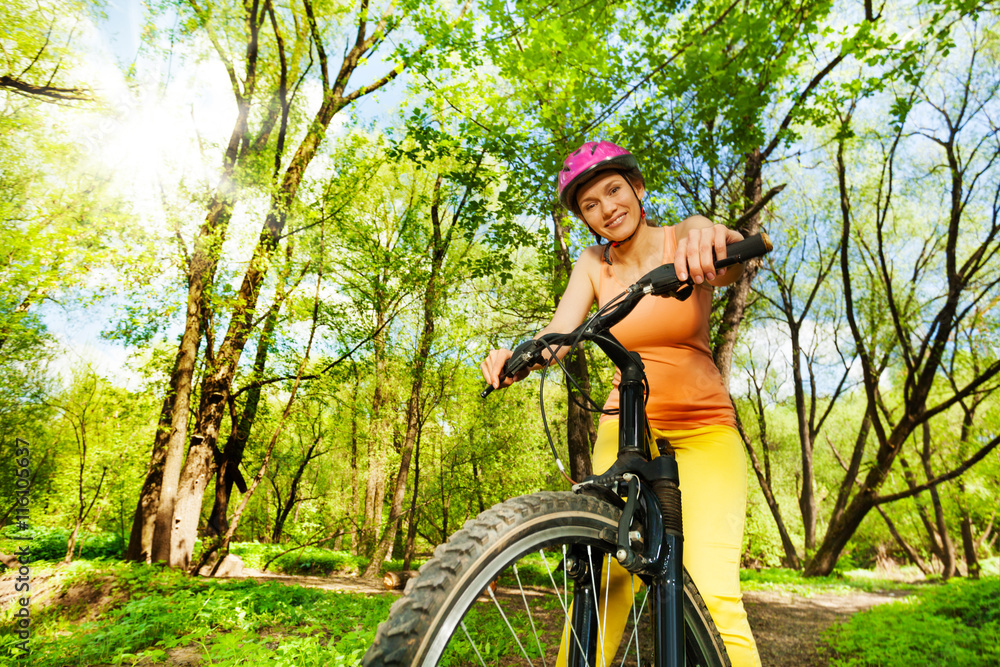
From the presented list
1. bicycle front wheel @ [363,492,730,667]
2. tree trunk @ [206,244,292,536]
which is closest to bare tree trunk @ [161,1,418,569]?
tree trunk @ [206,244,292,536]

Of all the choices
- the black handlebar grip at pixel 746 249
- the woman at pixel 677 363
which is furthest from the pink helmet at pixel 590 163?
the black handlebar grip at pixel 746 249

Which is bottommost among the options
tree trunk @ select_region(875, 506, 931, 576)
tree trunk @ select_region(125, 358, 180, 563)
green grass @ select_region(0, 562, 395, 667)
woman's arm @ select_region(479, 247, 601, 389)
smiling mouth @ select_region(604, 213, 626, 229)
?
tree trunk @ select_region(875, 506, 931, 576)

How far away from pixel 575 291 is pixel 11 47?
30.3ft

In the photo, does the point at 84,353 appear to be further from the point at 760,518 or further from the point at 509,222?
the point at 760,518

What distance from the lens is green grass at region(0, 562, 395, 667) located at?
3875mm

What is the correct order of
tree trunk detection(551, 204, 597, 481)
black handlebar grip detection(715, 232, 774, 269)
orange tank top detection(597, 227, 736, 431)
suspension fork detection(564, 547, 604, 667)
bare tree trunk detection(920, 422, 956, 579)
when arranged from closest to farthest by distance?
black handlebar grip detection(715, 232, 774, 269), suspension fork detection(564, 547, 604, 667), orange tank top detection(597, 227, 736, 431), tree trunk detection(551, 204, 597, 481), bare tree trunk detection(920, 422, 956, 579)

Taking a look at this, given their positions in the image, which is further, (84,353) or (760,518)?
(760,518)

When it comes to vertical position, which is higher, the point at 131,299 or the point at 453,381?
the point at 131,299

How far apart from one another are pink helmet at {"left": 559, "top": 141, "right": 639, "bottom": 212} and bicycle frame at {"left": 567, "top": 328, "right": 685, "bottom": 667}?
677 millimetres

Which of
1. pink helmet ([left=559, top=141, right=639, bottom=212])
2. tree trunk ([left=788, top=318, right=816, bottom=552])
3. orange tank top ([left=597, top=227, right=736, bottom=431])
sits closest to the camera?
orange tank top ([left=597, top=227, right=736, bottom=431])

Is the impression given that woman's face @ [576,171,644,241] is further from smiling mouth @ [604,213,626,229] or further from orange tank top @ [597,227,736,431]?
orange tank top @ [597,227,736,431]

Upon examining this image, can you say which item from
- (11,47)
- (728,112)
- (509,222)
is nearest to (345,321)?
(509,222)

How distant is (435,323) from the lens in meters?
12.9

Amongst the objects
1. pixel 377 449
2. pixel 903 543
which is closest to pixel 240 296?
pixel 377 449
